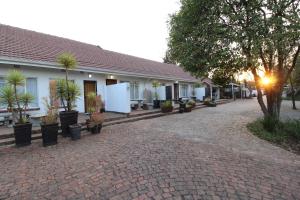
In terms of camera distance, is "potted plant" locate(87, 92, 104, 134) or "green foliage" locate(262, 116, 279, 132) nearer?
"potted plant" locate(87, 92, 104, 134)

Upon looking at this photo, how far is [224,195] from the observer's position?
3.30 metres

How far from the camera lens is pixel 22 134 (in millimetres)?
6336

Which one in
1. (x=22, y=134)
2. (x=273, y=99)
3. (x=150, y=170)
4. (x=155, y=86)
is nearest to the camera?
(x=150, y=170)

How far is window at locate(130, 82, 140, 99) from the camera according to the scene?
15.3 meters

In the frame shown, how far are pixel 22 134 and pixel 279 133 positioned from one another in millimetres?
10038

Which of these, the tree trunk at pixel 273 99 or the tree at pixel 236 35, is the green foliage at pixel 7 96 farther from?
the tree trunk at pixel 273 99

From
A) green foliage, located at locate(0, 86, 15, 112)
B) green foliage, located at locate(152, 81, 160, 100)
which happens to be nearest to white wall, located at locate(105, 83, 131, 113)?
green foliage, located at locate(152, 81, 160, 100)

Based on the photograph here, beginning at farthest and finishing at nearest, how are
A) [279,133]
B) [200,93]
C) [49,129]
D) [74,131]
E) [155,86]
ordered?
[200,93]
[155,86]
[279,133]
[74,131]
[49,129]

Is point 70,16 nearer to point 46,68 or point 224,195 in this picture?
point 46,68

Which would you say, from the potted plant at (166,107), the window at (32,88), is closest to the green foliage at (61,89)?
the window at (32,88)

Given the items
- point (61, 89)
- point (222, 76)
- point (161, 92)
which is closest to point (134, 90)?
point (161, 92)

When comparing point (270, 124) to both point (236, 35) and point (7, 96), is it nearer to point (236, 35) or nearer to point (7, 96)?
point (236, 35)

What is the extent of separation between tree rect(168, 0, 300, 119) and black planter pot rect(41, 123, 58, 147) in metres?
6.13

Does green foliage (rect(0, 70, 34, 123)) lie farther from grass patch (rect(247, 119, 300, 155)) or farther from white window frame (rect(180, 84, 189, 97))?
white window frame (rect(180, 84, 189, 97))
